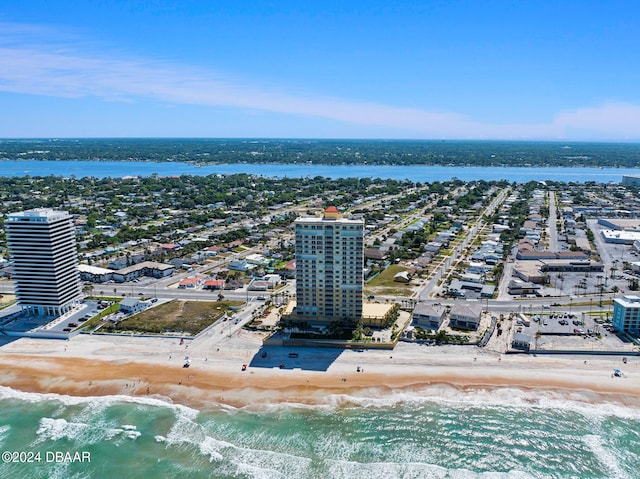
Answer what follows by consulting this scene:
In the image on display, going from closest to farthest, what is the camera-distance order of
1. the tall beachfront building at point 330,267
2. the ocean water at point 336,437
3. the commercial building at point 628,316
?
the ocean water at point 336,437
the commercial building at point 628,316
the tall beachfront building at point 330,267

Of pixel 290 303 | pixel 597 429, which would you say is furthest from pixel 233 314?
pixel 597 429

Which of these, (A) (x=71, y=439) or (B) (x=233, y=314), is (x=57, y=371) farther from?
(B) (x=233, y=314)

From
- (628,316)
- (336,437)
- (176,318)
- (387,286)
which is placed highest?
(628,316)

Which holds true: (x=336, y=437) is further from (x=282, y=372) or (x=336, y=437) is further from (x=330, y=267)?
(x=330, y=267)

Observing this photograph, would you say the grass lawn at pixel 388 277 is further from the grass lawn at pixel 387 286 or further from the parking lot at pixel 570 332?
the parking lot at pixel 570 332

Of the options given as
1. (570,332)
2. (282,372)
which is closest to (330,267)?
(282,372)

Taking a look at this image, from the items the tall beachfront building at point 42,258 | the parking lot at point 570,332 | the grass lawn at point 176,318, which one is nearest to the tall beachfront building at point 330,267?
the grass lawn at point 176,318
